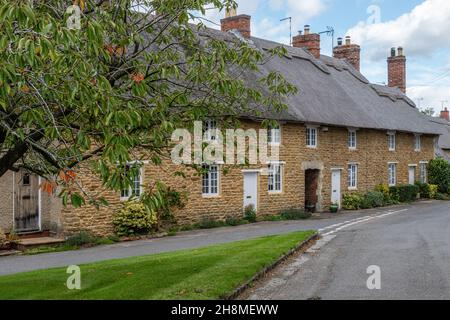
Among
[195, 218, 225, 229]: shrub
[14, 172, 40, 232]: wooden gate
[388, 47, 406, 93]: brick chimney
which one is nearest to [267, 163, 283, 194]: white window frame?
[195, 218, 225, 229]: shrub

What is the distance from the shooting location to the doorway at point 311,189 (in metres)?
27.2

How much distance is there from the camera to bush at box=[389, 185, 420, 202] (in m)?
32.8

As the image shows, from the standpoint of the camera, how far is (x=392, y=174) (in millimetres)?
34062

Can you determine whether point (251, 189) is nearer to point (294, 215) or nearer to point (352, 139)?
point (294, 215)

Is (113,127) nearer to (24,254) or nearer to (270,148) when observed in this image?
(24,254)

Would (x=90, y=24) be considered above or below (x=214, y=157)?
above

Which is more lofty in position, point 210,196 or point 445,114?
point 445,114

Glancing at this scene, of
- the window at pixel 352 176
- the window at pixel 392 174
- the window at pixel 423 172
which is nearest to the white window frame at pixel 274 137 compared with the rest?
the window at pixel 352 176

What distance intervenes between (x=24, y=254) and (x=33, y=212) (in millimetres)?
2914

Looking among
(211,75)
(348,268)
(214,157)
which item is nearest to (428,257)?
(348,268)

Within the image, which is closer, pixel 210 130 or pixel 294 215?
pixel 210 130

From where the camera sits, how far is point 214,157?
29.6 feet

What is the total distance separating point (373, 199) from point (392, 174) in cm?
474

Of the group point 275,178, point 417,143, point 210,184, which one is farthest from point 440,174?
point 210,184
